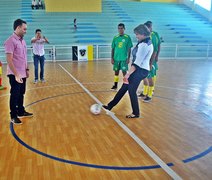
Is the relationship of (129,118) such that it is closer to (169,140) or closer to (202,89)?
(169,140)

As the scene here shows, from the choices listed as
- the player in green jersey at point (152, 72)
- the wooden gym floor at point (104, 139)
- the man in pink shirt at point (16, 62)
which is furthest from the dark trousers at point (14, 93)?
the player in green jersey at point (152, 72)

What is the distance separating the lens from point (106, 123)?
4555 millimetres

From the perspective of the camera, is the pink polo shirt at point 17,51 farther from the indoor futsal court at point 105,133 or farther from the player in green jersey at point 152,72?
the player in green jersey at point 152,72

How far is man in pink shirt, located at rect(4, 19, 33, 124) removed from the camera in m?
3.94

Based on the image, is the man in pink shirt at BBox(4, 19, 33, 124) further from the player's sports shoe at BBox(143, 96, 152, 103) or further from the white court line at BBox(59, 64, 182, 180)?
the player's sports shoe at BBox(143, 96, 152, 103)

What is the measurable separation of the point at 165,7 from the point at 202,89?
16343mm

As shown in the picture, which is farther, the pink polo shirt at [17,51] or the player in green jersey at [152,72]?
the player in green jersey at [152,72]

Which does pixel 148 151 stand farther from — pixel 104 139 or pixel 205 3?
pixel 205 3

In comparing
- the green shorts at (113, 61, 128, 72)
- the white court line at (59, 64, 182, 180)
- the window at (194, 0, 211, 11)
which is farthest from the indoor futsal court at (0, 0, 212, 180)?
the window at (194, 0, 211, 11)

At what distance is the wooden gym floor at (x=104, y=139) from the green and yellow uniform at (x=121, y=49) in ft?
2.71

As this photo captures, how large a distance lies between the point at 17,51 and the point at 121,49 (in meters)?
3.06

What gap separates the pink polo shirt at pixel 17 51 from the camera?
3935mm

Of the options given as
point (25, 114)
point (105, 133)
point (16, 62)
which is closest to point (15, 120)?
point (25, 114)

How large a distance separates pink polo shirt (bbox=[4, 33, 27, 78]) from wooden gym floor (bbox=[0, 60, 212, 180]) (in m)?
0.95
